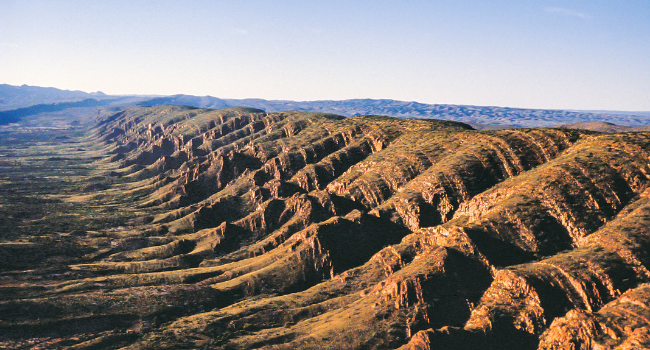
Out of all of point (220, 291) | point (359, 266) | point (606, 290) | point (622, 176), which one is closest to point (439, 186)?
point (359, 266)

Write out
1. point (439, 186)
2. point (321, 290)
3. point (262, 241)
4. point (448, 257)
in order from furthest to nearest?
point (262, 241), point (439, 186), point (321, 290), point (448, 257)

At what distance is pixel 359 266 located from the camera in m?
160

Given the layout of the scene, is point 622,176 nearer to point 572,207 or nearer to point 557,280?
point 572,207

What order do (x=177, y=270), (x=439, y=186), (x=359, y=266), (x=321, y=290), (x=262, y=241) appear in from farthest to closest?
(x=262, y=241)
(x=177, y=270)
(x=439, y=186)
(x=359, y=266)
(x=321, y=290)

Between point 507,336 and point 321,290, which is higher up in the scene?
point 507,336

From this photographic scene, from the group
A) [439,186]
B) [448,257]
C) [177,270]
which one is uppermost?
[439,186]

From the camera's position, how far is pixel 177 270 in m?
186

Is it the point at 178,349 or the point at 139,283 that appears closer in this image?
the point at 178,349

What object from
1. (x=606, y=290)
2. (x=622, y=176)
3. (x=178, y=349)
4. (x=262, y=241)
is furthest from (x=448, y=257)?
(x=262, y=241)

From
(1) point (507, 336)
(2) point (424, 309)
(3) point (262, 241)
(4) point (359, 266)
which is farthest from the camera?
(3) point (262, 241)

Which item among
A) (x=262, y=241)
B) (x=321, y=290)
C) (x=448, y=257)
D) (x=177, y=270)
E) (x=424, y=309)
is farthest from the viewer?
(x=262, y=241)

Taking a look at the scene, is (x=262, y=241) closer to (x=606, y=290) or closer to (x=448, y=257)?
(x=448, y=257)

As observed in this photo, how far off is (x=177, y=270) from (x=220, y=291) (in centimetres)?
3623

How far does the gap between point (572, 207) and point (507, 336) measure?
1990 inches
